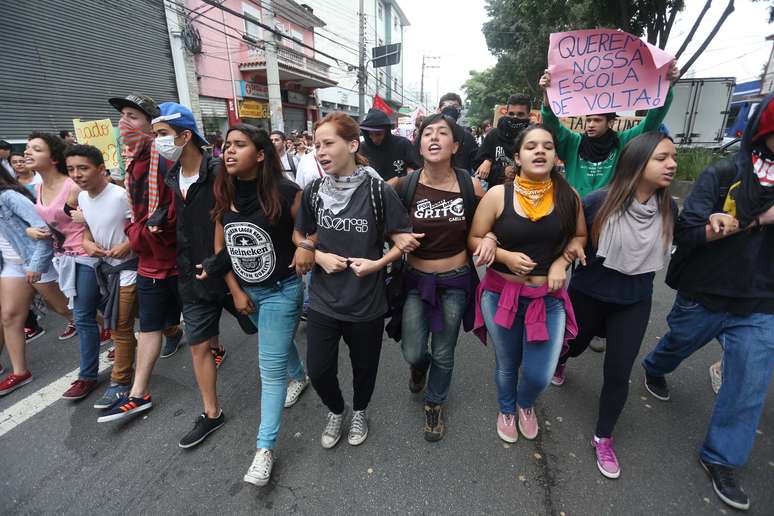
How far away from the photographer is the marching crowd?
6.40 feet

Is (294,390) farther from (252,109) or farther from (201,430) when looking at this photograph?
(252,109)

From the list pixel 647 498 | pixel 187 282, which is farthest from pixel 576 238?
pixel 187 282

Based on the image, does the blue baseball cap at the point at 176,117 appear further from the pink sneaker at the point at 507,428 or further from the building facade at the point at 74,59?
the building facade at the point at 74,59

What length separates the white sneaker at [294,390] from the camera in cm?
282

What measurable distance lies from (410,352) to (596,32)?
2364 millimetres

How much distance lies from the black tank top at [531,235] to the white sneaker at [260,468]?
1.79 meters

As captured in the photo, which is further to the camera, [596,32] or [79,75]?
[79,75]

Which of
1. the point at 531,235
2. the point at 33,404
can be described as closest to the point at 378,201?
the point at 531,235

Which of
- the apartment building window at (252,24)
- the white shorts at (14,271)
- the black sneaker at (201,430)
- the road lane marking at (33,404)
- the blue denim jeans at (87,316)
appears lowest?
the road lane marking at (33,404)

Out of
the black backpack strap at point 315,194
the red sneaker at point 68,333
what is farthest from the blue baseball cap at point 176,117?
the red sneaker at point 68,333

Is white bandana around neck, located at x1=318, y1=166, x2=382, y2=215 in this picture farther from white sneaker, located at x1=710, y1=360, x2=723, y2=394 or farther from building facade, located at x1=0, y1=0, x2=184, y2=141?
building facade, located at x1=0, y1=0, x2=184, y2=141

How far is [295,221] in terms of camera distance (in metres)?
2.23

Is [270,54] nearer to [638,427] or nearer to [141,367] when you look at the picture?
[141,367]

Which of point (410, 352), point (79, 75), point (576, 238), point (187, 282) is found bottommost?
point (410, 352)
